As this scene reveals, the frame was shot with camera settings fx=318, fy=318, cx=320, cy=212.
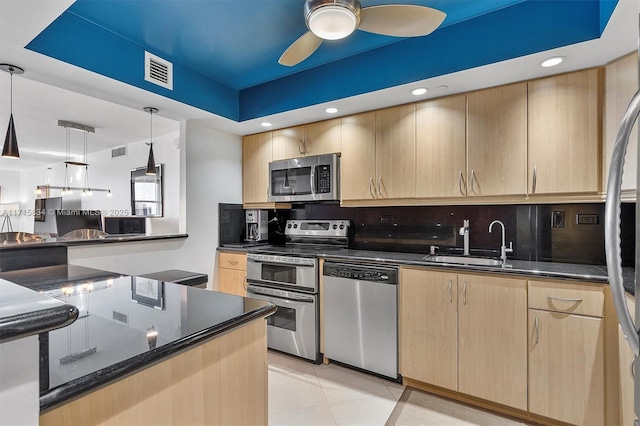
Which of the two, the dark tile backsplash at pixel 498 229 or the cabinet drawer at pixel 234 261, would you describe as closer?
the dark tile backsplash at pixel 498 229

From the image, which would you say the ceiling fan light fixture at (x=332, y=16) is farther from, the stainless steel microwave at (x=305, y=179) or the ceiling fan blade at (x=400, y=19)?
the stainless steel microwave at (x=305, y=179)

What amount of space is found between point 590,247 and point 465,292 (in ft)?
3.18

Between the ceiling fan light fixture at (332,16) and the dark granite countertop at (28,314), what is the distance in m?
1.49

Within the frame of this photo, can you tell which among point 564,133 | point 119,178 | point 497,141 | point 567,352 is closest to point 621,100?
point 564,133

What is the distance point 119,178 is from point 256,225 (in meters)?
3.41

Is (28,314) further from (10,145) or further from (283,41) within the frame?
(10,145)

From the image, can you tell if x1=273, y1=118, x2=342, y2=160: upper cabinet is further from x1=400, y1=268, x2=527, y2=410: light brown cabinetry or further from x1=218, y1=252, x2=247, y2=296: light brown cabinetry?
x1=400, y1=268, x2=527, y2=410: light brown cabinetry

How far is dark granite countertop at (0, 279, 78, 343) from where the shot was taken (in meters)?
0.49

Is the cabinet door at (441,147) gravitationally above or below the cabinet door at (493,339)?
above

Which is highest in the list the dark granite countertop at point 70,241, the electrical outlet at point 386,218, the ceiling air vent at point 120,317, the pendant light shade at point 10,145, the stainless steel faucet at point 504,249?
the pendant light shade at point 10,145

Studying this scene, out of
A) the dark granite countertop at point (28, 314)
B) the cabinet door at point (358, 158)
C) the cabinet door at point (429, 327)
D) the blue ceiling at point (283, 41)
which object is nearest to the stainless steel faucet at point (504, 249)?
the cabinet door at point (429, 327)

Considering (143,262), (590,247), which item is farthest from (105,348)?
(590,247)

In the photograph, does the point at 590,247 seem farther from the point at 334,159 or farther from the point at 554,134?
the point at 334,159

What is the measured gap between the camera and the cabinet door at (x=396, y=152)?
2592mm
